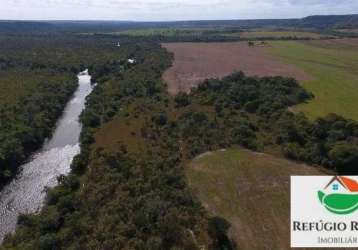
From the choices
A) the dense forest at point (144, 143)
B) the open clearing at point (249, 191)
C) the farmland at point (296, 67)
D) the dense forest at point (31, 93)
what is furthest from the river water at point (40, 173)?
the farmland at point (296, 67)

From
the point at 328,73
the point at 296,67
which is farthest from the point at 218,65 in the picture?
the point at 328,73

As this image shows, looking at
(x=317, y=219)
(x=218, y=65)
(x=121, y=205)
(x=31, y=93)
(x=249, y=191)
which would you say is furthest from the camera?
(x=218, y=65)

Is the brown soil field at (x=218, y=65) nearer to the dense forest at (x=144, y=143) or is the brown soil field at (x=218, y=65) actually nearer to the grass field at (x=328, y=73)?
the grass field at (x=328, y=73)

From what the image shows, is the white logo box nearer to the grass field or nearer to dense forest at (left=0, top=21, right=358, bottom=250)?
dense forest at (left=0, top=21, right=358, bottom=250)

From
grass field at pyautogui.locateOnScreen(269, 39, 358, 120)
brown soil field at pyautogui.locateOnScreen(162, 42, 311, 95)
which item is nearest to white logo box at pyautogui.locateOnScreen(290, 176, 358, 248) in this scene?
grass field at pyautogui.locateOnScreen(269, 39, 358, 120)

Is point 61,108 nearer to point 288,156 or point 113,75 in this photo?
point 113,75

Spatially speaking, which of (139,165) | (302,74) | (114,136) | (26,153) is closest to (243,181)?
(139,165)

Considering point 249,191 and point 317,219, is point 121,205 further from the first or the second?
point 317,219
